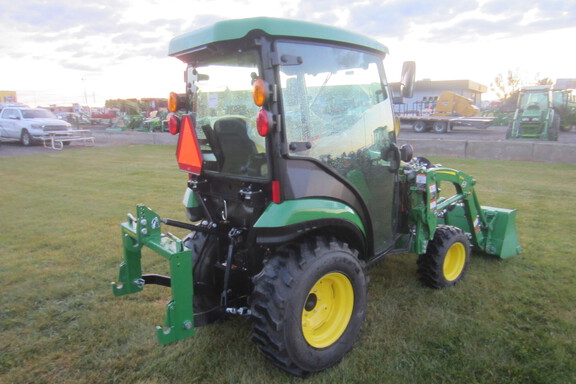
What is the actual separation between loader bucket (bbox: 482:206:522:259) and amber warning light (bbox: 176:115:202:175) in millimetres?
3394

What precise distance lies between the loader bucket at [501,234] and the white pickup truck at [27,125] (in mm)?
18539

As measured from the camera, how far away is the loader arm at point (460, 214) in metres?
3.80

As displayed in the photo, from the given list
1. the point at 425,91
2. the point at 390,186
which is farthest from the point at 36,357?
the point at 425,91

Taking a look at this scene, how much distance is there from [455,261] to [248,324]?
226 cm

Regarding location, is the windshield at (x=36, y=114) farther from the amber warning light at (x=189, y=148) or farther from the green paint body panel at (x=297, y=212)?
the green paint body panel at (x=297, y=212)

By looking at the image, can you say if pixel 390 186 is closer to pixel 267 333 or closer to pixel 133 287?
pixel 267 333

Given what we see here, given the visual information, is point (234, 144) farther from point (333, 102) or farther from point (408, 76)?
point (408, 76)

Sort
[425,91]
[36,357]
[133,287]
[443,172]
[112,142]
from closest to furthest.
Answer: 1. [36,357]
2. [133,287]
3. [443,172]
4. [112,142]
5. [425,91]

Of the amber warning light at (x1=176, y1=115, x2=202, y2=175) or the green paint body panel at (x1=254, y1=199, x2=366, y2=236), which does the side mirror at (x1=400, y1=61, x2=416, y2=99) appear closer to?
the green paint body panel at (x1=254, y1=199, x2=366, y2=236)

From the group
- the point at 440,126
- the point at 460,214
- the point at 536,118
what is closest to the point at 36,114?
the point at 460,214

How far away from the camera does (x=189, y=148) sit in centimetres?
323

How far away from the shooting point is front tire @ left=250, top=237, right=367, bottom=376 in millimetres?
2576

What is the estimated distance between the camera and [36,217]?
22.1ft

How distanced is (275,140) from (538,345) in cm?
250
